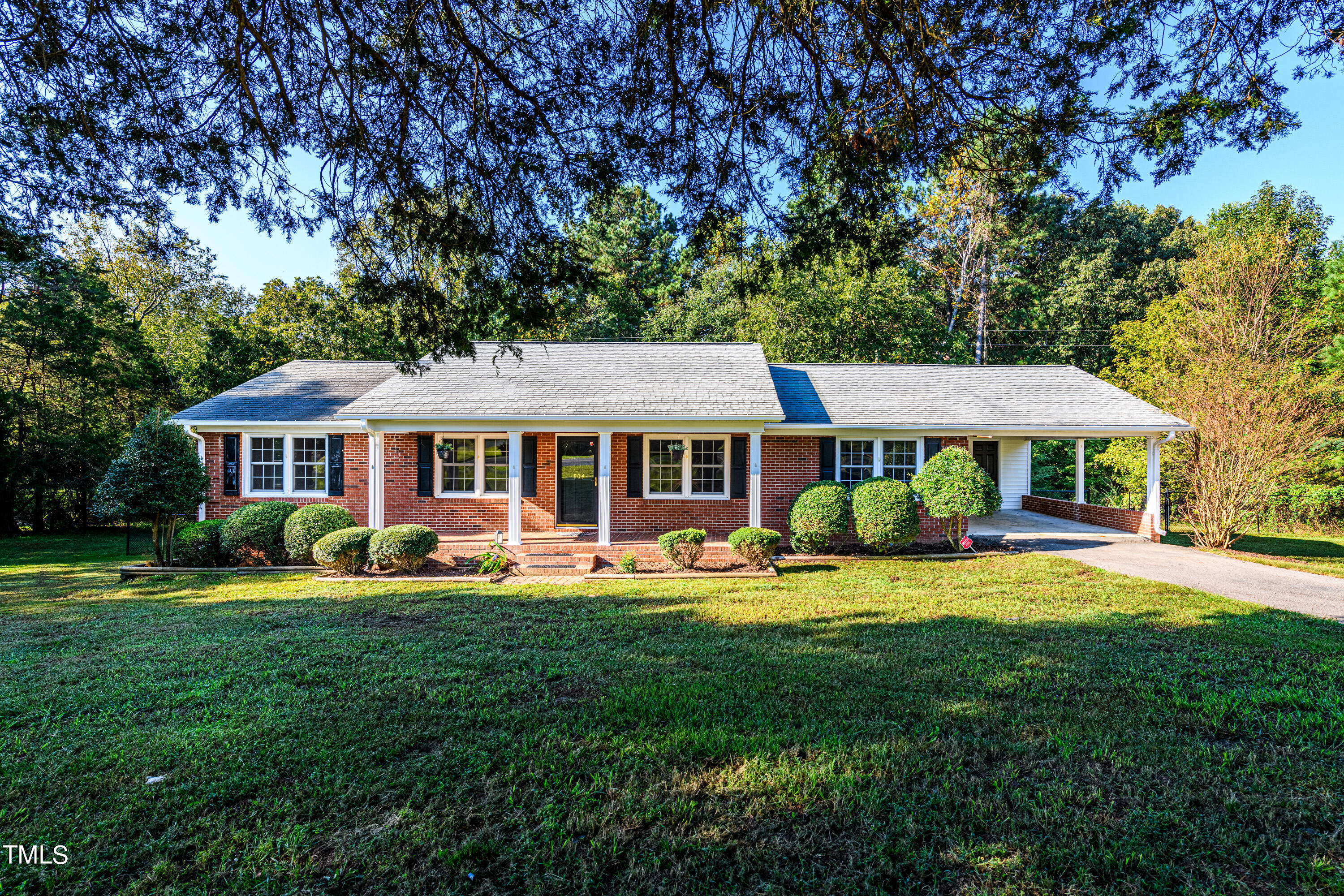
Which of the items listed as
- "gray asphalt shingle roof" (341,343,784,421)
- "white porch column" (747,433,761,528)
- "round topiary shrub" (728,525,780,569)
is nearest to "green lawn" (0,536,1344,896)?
"round topiary shrub" (728,525,780,569)

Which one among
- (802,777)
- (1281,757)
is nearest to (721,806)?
(802,777)

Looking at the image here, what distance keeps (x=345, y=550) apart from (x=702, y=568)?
5622mm

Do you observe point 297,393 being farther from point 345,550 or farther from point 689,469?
point 689,469

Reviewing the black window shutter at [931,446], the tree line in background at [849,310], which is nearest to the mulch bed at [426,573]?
the tree line in background at [849,310]

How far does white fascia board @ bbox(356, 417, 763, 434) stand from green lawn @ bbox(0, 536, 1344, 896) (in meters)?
4.84

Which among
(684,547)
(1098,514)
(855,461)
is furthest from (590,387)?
(1098,514)

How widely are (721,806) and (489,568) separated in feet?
23.4

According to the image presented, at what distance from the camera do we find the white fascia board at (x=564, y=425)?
34.3 feet

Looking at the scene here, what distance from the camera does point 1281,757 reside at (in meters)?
3.29

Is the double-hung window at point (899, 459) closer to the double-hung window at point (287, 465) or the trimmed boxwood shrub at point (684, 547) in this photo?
the trimmed boxwood shrub at point (684, 547)

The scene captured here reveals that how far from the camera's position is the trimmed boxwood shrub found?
9062mm

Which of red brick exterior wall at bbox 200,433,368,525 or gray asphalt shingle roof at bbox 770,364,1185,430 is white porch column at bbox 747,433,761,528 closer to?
gray asphalt shingle roof at bbox 770,364,1185,430

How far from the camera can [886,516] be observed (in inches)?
387

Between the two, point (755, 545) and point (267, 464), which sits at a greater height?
point (267, 464)
